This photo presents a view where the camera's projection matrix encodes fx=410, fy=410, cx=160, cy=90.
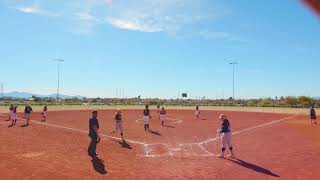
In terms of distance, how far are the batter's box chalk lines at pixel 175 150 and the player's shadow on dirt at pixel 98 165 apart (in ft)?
8.63

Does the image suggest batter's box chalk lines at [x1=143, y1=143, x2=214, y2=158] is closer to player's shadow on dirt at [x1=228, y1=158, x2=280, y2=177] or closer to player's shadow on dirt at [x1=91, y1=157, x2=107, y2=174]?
player's shadow on dirt at [x1=228, y1=158, x2=280, y2=177]

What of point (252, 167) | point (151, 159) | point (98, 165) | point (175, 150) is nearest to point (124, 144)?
point (175, 150)

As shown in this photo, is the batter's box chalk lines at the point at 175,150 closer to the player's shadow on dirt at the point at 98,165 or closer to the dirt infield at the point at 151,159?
the dirt infield at the point at 151,159

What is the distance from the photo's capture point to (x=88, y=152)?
17547mm

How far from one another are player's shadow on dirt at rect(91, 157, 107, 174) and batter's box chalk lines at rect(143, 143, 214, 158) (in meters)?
2.63

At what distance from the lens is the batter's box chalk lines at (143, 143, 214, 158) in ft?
59.9

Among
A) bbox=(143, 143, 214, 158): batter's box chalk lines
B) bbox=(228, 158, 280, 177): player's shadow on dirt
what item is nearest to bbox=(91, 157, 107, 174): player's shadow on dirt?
bbox=(143, 143, 214, 158): batter's box chalk lines

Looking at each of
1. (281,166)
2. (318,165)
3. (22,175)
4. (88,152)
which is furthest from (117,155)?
(318,165)

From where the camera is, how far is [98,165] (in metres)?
15.2

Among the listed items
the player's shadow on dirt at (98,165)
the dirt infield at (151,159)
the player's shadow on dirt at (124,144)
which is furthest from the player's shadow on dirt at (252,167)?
the player's shadow on dirt at (124,144)

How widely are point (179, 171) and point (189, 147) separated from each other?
611cm

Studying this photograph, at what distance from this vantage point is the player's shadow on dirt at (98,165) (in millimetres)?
14355

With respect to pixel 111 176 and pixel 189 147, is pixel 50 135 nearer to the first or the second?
pixel 189 147

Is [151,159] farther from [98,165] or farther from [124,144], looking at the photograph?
[124,144]
